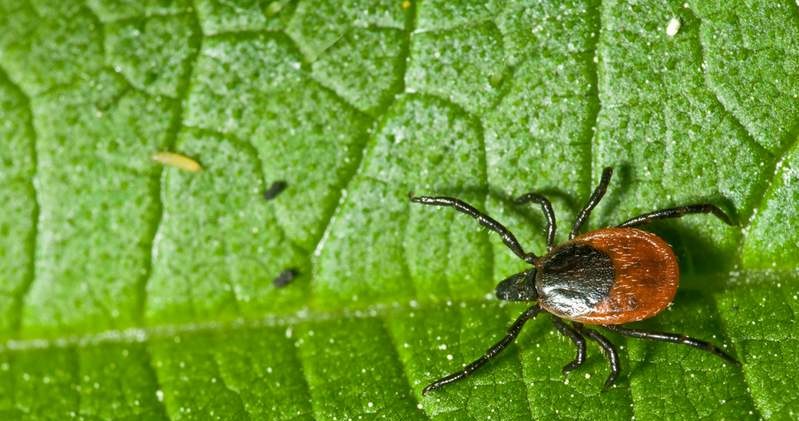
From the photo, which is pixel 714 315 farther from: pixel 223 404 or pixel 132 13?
pixel 132 13

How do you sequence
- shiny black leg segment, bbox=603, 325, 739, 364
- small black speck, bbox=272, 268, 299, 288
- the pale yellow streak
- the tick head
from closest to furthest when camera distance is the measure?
shiny black leg segment, bbox=603, 325, 739, 364 → the tick head → small black speck, bbox=272, 268, 299, 288 → the pale yellow streak

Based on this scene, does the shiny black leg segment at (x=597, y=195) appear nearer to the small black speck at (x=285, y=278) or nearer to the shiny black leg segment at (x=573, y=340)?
the shiny black leg segment at (x=573, y=340)

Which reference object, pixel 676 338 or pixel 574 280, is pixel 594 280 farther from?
pixel 676 338

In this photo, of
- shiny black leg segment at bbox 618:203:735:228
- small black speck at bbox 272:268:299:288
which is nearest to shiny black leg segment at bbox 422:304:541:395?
shiny black leg segment at bbox 618:203:735:228

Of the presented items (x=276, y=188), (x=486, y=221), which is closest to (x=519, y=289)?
(x=486, y=221)

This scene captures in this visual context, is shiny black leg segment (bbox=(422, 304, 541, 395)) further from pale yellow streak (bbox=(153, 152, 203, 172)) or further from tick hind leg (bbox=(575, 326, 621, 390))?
pale yellow streak (bbox=(153, 152, 203, 172))

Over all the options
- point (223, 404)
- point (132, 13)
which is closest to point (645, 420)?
point (223, 404)
